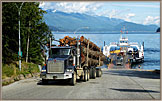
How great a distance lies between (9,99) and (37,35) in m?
26.2

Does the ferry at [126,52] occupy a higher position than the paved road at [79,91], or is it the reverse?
the ferry at [126,52]

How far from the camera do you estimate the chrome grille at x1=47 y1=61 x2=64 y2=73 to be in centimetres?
2220

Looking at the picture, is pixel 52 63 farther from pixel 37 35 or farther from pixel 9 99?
pixel 37 35

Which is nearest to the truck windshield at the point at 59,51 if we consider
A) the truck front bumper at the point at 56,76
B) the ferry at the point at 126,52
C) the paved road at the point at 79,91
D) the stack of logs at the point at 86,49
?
the truck front bumper at the point at 56,76

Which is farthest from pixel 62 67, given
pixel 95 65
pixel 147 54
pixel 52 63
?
pixel 147 54

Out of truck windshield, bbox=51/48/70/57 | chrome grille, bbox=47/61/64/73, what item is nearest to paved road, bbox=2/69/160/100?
chrome grille, bbox=47/61/64/73

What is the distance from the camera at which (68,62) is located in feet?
75.9

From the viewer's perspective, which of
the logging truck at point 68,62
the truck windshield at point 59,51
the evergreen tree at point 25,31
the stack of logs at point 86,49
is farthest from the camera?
the evergreen tree at point 25,31

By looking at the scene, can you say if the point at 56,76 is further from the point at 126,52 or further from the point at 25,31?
the point at 126,52

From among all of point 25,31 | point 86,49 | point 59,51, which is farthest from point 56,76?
point 25,31

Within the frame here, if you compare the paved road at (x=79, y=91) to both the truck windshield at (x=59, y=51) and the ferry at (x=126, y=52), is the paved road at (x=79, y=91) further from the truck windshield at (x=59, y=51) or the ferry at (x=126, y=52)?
the ferry at (x=126, y=52)

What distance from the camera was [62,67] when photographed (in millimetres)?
22234

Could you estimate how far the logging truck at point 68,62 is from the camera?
22.2 meters

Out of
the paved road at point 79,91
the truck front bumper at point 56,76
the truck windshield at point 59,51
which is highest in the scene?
the truck windshield at point 59,51
